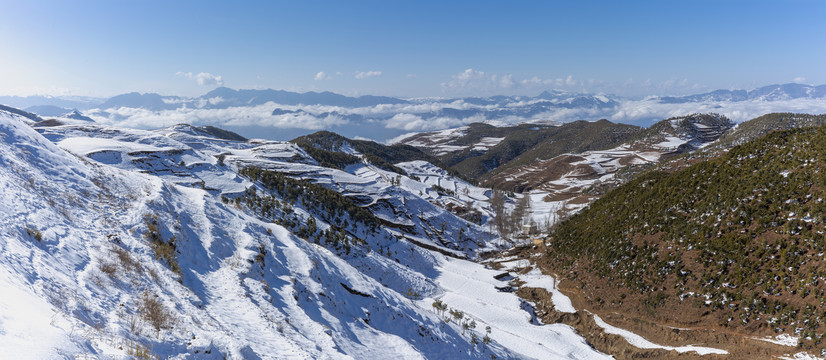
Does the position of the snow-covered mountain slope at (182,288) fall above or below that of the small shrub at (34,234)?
below

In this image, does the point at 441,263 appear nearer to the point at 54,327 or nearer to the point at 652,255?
the point at 652,255

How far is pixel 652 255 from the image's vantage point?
49.2 meters

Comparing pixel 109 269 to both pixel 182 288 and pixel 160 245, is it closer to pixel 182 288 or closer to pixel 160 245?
pixel 182 288

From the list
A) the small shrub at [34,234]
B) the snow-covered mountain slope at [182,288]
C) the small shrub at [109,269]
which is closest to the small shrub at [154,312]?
the snow-covered mountain slope at [182,288]

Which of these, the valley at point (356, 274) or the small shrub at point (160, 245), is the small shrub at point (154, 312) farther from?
the small shrub at point (160, 245)

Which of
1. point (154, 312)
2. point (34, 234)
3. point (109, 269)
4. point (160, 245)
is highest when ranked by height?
Result: point (34, 234)

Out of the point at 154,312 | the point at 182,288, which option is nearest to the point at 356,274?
the point at 182,288

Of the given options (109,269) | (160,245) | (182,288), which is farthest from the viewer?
(160,245)

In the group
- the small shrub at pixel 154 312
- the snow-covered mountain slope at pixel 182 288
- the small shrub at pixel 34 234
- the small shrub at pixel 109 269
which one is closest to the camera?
the snow-covered mountain slope at pixel 182 288

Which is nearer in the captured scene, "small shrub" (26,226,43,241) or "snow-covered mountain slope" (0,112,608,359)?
"snow-covered mountain slope" (0,112,608,359)

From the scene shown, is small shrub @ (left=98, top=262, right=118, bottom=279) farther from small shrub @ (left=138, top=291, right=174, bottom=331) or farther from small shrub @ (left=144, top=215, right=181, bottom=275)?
small shrub @ (left=144, top=215, right=181, bottom=275)

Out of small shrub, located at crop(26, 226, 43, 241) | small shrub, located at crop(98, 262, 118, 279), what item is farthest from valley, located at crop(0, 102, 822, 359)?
small shrub, located at crop(98, 262, 118, 279)

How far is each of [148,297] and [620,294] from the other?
Answer: 2159 inches

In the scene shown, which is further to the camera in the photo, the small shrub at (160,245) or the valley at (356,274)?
the small shrub at (160,245)
